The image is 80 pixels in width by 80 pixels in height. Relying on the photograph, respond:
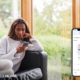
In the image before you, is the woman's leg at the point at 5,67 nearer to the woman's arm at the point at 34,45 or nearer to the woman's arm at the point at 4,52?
the woman's arm at the point at 4,52

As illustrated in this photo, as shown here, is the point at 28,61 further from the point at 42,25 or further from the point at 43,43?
the point at 42,25

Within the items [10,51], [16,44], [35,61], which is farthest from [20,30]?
[35,61]

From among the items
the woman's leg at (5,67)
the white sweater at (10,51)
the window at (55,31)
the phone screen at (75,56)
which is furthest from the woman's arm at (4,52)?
the phone screen at (75,56)

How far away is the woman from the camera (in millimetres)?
1791

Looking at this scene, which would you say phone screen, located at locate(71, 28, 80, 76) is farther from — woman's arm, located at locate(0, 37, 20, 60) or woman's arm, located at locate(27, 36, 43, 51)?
woman's arm, located at locate(0, 37, 20, 60)

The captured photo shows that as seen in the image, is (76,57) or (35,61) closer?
(76,57)

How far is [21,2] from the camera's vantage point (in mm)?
2057

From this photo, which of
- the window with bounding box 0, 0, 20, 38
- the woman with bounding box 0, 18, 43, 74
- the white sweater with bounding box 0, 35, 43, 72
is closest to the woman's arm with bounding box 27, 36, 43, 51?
the woman with bounding box 0, 18, 43, 74

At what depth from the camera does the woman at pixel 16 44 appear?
1791mm

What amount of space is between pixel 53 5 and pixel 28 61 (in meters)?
0.84

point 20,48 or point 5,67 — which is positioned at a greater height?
point 20,48

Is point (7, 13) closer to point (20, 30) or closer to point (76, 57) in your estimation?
point (20, 30)

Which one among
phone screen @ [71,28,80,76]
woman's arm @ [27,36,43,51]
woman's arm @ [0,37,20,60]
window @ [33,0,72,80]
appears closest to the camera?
phone screen @ [71,28,80,76]

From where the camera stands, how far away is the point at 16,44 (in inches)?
72.9
